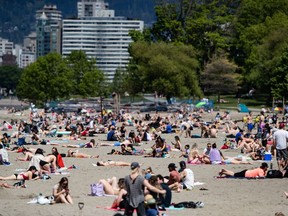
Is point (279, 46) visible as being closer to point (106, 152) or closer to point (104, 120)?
point (104, 120)

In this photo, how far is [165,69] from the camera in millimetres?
81625

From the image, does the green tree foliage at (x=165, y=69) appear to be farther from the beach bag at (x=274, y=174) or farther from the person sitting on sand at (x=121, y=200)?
the person sitting on sand at (x=121, y=200)

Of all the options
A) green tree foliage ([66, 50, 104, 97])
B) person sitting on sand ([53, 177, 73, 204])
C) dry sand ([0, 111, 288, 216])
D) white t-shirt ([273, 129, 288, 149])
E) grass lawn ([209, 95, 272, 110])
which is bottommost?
dry sand ([0, 111, 288, 216])

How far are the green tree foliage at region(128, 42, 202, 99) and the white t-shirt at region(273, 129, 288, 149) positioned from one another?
2191 inches

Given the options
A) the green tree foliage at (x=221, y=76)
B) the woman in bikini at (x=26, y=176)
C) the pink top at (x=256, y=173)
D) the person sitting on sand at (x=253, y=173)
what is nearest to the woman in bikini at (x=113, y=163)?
the woman in bikini at (x=26, y=176)

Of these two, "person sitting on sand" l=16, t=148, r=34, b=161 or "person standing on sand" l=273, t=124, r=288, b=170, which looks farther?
"person sitting on sand" l=16, t=148, r=34, b=161

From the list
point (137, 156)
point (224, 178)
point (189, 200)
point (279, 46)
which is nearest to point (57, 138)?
point (137, 156)

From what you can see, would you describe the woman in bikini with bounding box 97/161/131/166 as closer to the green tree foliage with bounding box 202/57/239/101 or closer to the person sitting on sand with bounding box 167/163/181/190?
the person sitting on sand with bounding box 167/163/181/190

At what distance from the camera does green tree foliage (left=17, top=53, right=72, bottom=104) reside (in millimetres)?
111500

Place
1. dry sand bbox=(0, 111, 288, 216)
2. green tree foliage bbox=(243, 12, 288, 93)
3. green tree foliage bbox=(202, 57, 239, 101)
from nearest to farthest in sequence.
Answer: dry sand bbox=(0, 111, 288, 216)
green tree foliage bbox=(243, 12, 288, 93)
green tree foliage bbox=(202, 57, 239, 101)

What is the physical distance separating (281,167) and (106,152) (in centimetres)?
1222

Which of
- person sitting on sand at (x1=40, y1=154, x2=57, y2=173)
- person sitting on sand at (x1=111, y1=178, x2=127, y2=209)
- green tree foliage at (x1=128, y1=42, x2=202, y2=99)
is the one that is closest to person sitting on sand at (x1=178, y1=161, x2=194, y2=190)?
person sitting on sand at (x1=111, y1=178, x2=127, y2=209)

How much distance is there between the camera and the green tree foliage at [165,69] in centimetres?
8194

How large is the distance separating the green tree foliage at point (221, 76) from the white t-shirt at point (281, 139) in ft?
210
